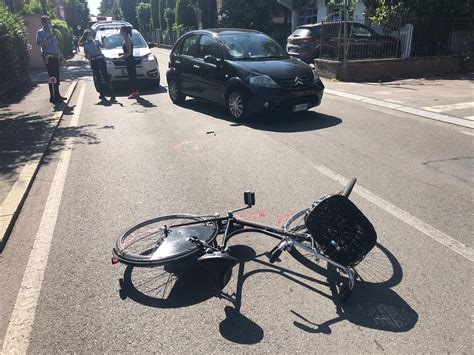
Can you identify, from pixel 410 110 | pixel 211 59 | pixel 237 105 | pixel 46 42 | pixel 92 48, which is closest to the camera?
pixel 237 105

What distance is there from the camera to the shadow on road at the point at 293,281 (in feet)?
9.39

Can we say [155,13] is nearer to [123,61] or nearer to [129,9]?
[129,9]

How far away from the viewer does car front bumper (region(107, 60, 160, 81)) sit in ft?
42.1

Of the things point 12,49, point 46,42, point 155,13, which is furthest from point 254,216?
point 155,13

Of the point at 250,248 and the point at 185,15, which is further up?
the point at 185,15

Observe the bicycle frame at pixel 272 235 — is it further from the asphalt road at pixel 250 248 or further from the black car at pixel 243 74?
the black car at pixel 243 74

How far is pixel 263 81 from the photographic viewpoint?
27.1 feet

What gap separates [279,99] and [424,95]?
5.30 m

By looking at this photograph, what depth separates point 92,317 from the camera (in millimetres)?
3012

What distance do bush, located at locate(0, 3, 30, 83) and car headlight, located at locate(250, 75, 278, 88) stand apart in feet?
28.3

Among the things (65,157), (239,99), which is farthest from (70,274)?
(239,99)

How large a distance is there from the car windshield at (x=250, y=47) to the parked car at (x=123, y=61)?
446 cm

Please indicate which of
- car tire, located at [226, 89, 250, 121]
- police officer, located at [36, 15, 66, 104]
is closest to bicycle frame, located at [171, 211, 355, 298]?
car tire, located at [226, 89, 250, 121]

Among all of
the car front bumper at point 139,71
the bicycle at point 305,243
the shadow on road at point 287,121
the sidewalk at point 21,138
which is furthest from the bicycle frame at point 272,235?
the car front bumper at point 139,71
